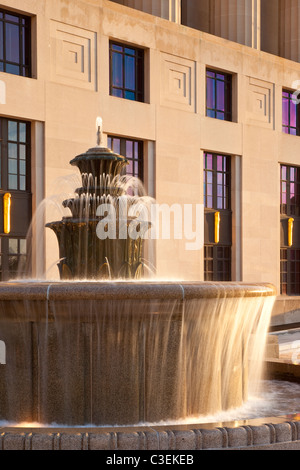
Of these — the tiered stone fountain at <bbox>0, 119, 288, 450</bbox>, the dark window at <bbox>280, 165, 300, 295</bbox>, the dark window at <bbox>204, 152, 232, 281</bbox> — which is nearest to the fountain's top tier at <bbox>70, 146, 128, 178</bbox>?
the tiered stone fountain at <bbox>0, 119, 288, 450</bbox>

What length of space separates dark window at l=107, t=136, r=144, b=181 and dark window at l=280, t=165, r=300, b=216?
10190mm

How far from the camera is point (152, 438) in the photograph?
582cm

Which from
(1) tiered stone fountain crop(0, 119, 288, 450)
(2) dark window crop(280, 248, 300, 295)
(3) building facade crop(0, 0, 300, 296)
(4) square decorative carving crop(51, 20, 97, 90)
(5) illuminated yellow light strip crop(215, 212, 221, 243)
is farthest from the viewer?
(2) dark window crop(280, 248, 300, 295)

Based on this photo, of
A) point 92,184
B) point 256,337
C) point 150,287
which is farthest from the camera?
point 92,184

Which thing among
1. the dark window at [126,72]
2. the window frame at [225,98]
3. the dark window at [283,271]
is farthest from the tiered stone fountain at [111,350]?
the dark window at [283,271]

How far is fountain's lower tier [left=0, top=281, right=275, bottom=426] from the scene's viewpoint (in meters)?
6.94

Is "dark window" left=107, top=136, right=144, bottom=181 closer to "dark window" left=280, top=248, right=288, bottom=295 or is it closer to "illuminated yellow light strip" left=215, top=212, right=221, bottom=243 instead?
"illuminated yellow light strip" left=215, top=212, right=221, bottom=243

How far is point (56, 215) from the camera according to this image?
22.8m

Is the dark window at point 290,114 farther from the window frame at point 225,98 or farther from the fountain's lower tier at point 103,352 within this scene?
the fountain's lower tier at point 103,352

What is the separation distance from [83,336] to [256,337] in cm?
330

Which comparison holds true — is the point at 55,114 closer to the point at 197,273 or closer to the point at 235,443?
the point at 197,273

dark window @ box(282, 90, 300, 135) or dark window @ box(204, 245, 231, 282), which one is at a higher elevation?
dark window @ box(282, 90, 300, 135)

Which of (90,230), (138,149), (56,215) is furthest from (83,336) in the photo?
(138,149)

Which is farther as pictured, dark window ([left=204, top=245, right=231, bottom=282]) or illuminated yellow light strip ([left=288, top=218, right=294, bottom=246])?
illuminated yellow light strip ([left=288, top=218, right=294, bottom=246])
